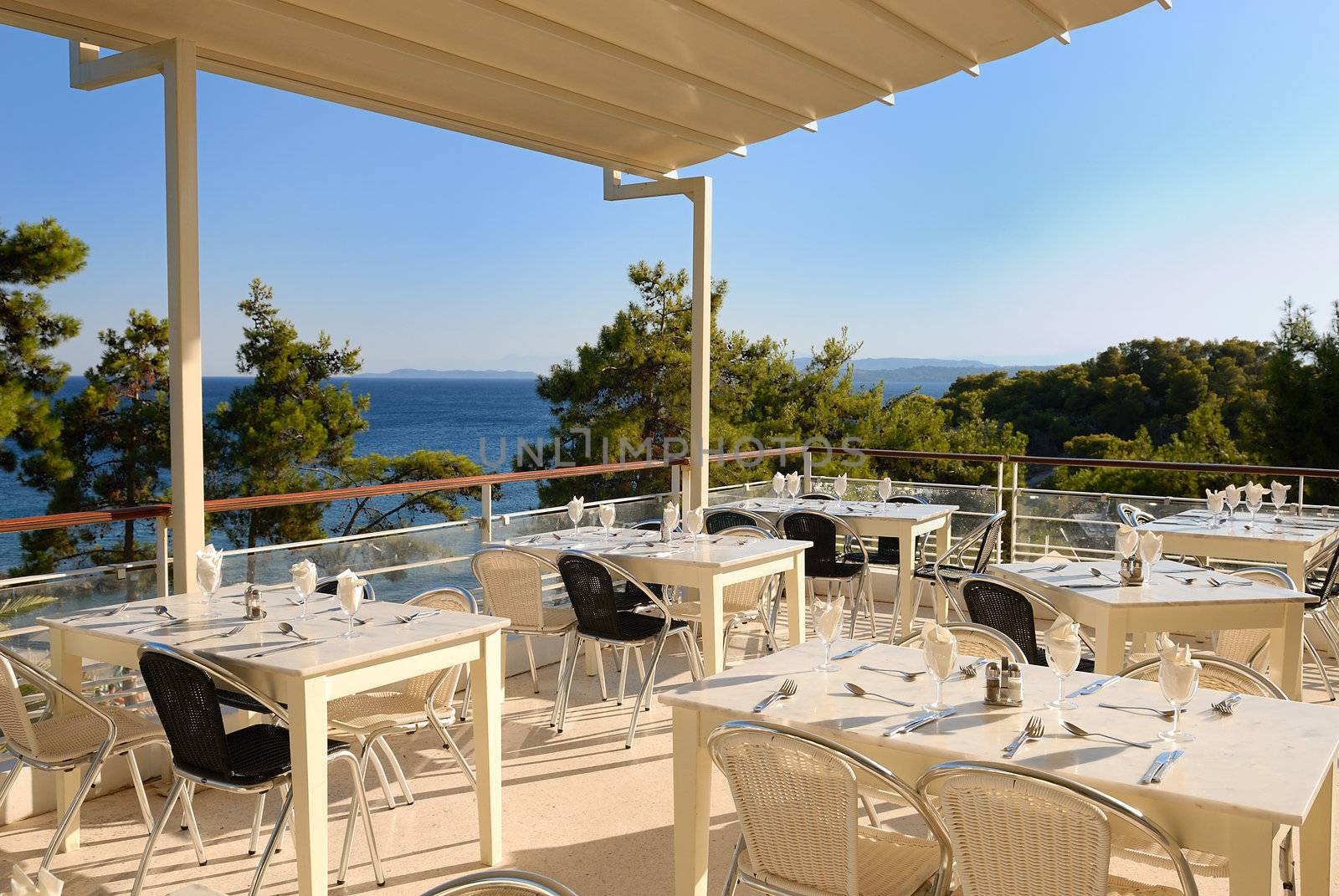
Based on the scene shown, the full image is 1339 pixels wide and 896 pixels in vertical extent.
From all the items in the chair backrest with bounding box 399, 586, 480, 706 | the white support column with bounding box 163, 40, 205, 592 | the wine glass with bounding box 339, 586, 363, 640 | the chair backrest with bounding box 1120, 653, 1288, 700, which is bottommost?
the chair backrest with bounding box 399, 586, 480, 706

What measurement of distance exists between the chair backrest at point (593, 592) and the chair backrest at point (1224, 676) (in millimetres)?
2127

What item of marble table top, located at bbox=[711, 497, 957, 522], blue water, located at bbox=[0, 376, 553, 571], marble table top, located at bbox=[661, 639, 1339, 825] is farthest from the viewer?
blue water, located at bbox=[0, 376, 553, 571]

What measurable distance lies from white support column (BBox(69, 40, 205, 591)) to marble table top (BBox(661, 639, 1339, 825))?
94.7 inches

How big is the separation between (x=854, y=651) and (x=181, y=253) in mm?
2888

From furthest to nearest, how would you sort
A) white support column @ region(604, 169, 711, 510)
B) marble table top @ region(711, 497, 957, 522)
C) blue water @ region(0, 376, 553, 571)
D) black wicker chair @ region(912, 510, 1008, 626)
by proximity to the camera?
blue water @ region(0, 376, 553, 571) → white support column @ region(604, 169, 711, 510) → marble table top @ region(711, 497, 957, 522) → black wicker chair @ region(912, 510, 1008, 626)

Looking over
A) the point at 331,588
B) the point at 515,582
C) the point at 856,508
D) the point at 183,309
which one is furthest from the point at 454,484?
the point at 856,508

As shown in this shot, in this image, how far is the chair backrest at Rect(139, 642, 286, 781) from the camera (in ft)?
9.09

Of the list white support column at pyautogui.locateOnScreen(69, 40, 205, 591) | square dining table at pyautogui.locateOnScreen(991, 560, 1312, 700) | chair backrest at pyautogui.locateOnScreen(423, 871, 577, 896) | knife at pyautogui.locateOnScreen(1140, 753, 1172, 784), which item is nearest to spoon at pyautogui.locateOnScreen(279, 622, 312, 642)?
white support column at pyautogui.locateOnScreen(69, 40, 205, 591)

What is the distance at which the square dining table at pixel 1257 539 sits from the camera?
540 cm

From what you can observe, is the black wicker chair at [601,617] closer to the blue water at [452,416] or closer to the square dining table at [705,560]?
the square dining table at [705,560]

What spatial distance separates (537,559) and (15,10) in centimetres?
287

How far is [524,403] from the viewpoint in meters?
45.8

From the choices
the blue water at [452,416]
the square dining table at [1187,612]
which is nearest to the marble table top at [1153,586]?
the square dining table at [1187,612]

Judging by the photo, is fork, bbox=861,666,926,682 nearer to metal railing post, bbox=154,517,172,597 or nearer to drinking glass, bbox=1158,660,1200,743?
drinking glass, bbox=1158,660,1200,743
